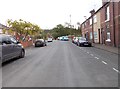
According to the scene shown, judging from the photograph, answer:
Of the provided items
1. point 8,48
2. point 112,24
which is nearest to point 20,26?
point 112,24

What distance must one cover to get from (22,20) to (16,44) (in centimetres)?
2332

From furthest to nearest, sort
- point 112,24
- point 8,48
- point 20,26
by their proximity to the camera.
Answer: point 20,26 < point 112,24 < point 8,48

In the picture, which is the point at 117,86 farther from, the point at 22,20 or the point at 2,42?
the point at 22,20

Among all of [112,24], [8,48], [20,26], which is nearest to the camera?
[8,48]

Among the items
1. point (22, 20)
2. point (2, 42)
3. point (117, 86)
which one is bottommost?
point (117, 86)

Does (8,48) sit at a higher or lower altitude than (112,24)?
lower

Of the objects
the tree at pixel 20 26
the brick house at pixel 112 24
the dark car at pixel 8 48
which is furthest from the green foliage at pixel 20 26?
the dark car at pixel 8 48

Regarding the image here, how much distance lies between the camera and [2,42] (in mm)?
12391

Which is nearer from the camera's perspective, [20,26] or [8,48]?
[8,48]

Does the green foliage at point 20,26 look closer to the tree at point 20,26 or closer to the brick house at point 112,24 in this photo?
the tree at point 20,26

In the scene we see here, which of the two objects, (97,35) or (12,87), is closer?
(12,87)

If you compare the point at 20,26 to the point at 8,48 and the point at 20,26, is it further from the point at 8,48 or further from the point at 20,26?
the point at 8,48

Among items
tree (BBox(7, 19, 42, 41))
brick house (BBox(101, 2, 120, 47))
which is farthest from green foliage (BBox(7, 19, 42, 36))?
brick house (BBox(101, 2, 120, 47))

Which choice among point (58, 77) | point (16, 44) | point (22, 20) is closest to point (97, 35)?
point (22, 20)
